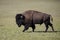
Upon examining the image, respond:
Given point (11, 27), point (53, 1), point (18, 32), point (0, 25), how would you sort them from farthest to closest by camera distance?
1. point (53, 1)
2. point (0, 25)
3. point (11, 27)
4. point (18, 32)

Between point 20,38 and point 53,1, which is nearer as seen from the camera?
point 20,38

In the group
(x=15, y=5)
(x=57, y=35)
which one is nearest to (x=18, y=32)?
(x=57, y=35)

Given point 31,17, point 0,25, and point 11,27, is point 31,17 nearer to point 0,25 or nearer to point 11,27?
point 11,27

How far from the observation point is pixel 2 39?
10078mm

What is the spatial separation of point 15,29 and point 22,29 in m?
0.24

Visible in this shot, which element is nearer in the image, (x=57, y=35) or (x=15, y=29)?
(x=57, y=35)

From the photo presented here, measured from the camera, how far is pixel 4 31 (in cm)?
1114

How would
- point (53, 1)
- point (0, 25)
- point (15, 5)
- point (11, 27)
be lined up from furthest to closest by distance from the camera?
point (53, 1) → point (15, 5) → point (0, 25) → point (11, 27)

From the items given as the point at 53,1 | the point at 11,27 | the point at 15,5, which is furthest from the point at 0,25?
the point at 53,1

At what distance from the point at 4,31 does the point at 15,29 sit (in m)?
0.47

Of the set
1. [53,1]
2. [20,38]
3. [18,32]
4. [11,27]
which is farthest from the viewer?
[53,1]

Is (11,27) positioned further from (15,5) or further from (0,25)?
(15,5)

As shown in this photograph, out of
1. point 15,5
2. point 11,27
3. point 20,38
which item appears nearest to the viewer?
point 20,38

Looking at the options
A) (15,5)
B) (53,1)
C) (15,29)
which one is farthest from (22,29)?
(53,1)
